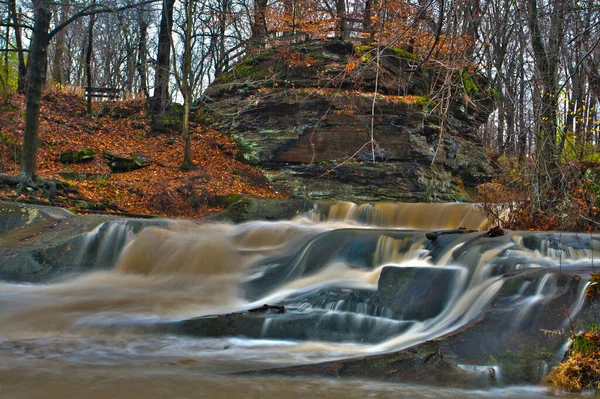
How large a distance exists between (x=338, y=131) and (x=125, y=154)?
620 cm

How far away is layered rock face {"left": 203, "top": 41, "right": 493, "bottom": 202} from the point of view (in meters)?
15.1

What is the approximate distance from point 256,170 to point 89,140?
17.7 feet

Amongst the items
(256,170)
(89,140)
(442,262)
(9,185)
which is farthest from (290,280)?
(89,140)

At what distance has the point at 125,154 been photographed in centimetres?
1575

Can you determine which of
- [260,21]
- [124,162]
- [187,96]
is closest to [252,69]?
[260,21]

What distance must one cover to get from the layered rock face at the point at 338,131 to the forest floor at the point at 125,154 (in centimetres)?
89

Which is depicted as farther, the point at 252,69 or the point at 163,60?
the point at 163,60

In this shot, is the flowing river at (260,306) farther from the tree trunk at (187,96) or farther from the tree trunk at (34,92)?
the tree trunk at (187,96)

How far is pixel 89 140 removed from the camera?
16.8 metres

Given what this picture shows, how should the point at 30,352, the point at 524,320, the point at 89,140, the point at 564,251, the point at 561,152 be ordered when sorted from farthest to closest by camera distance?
the point at 89,140, the point at 564,251, the point at 561,152, the point at 30,352, the point at 524,320

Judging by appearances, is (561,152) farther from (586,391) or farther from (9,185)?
(9,185)

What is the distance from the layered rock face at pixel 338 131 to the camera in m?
15.1

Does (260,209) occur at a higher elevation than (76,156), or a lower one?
lower

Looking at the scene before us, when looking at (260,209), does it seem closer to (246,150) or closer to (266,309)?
(246,150)
